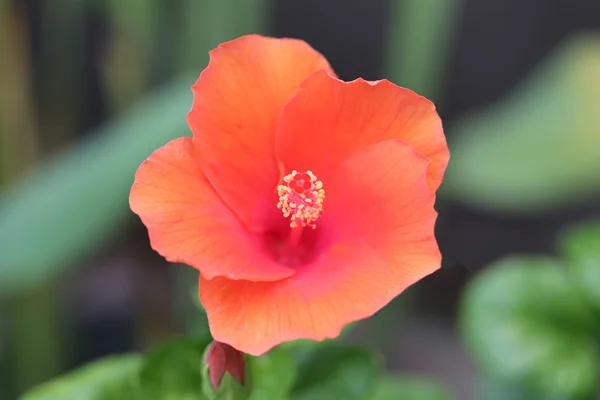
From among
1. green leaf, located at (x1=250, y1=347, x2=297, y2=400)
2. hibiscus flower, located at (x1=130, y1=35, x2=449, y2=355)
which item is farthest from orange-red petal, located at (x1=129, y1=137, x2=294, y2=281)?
green leaf, located at (x1=250, y1=347, x2=297, y2=400)

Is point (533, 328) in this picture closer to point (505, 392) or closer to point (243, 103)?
point (505, 392)

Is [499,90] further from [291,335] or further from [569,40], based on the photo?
[291,335]

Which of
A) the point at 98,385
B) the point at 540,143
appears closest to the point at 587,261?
the point at 98,385

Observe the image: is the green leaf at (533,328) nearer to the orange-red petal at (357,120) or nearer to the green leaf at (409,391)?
the green leaf at (409,391)

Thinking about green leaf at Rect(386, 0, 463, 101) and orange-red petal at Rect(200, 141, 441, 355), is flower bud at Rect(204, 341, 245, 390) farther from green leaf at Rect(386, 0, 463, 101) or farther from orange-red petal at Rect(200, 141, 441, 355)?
green leaf at Rect(386, 0, 463, 101)

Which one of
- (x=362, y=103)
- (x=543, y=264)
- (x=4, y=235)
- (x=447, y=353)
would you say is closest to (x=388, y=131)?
(x=362, y=103)
